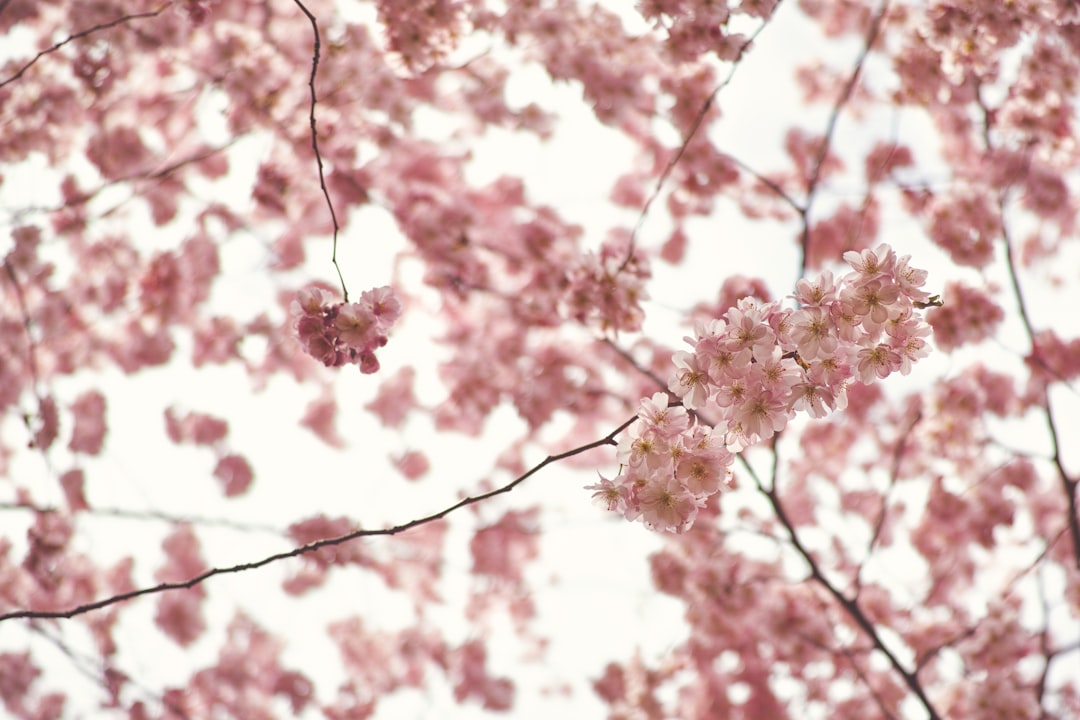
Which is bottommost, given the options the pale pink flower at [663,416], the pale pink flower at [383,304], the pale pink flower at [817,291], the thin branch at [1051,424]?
the pale pink flower at [663,416]

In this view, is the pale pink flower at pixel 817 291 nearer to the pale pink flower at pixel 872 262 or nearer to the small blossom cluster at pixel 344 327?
the pale pink flower at pixel 872 262

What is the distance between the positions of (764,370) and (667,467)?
1.13 feet

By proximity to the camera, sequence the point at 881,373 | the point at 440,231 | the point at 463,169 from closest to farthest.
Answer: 1. the point at 881,373
2. the point at 440,231
3. the point at 463,169

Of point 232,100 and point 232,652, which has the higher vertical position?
point 232,100

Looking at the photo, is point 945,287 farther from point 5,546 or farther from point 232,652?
point 5,546

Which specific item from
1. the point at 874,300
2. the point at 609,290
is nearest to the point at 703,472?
the point at 874,300

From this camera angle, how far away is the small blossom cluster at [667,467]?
218 centimetres

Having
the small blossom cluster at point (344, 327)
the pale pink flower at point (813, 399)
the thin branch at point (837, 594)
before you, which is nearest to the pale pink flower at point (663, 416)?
the pale pink flower at point (813, 399)

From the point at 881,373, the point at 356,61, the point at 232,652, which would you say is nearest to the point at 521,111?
the point at 356,61

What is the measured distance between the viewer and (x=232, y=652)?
7352 millimetres

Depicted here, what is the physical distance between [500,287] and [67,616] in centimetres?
425

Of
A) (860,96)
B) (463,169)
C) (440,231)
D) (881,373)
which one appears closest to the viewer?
(881,373)

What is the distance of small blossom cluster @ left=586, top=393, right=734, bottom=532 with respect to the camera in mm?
2178

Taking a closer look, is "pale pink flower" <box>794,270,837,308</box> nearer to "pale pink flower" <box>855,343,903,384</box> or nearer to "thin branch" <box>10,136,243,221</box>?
"pale pink flower" <box>855,343,903,384</box>
